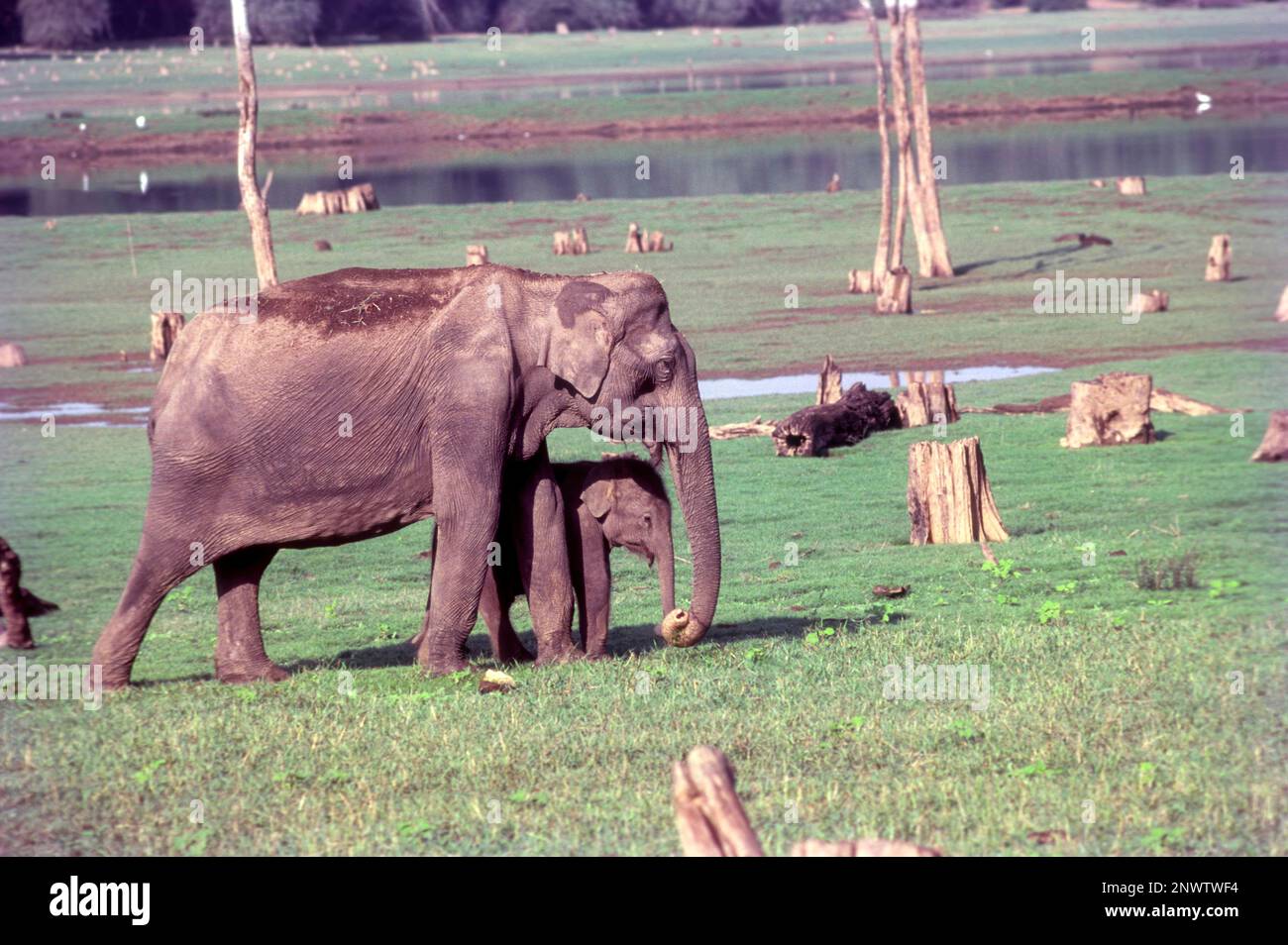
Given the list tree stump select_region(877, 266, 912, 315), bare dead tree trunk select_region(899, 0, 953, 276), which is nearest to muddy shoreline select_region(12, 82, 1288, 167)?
bare dead tree trunk select_region(899, 0, 953, 276)

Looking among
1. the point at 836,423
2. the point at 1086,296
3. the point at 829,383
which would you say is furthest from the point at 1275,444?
the point at 1086,296

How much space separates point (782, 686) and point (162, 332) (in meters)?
23.1

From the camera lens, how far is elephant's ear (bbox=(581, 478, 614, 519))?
1377 centimetres

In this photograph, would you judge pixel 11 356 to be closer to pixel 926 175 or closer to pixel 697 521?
pixel 926 175

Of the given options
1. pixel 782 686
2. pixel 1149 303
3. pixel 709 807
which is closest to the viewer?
pixel 709 807

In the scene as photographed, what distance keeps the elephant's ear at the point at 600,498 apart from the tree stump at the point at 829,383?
1156 centimetres

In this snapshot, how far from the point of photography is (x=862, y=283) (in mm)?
40094

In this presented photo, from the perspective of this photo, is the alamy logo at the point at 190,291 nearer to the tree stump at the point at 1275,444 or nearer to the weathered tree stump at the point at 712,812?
the tree stump at the point at 1275,444

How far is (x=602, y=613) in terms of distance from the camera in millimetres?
13703

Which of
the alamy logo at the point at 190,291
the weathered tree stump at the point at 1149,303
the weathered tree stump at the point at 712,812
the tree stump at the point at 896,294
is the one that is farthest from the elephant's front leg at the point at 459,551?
the tree stump at the point at 896,294

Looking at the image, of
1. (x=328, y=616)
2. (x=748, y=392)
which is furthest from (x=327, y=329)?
(x=748, y=392)

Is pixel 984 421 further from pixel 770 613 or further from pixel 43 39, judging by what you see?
pixel 43 39

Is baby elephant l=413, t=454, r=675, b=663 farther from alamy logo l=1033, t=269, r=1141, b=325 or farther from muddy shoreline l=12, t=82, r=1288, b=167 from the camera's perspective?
muddy shoreline l=12, t=82, r=1288, b=167

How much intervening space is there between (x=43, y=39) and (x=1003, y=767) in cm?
12044
